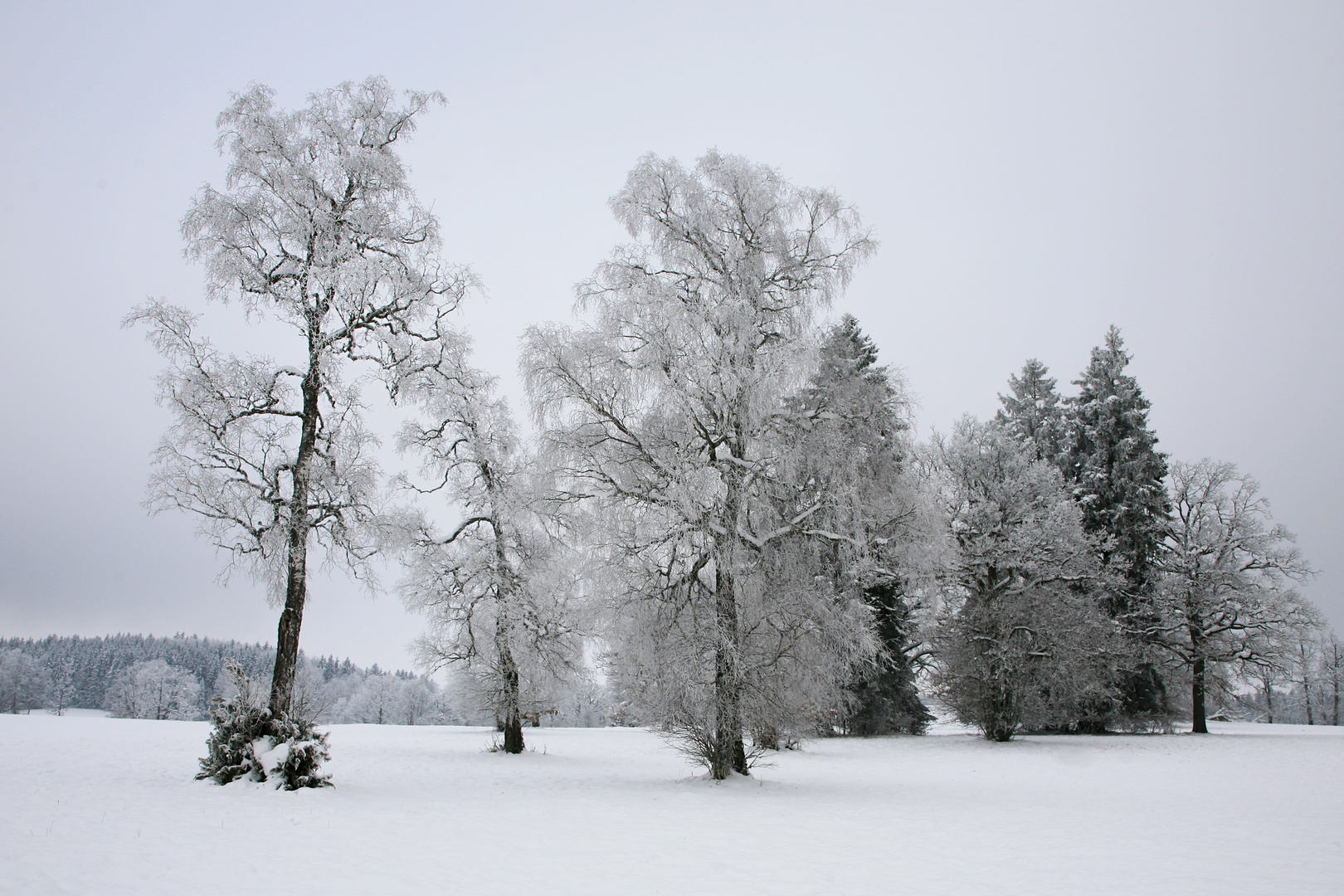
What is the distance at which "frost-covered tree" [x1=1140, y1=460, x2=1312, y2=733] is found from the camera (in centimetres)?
2392

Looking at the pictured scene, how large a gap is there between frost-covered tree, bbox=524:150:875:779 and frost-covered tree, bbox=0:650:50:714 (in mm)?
85763

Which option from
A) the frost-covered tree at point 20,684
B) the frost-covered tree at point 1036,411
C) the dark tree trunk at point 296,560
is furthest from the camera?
the frost-covered tree at point 20,684

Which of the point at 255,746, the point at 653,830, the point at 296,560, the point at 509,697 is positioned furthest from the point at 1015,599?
the point at 255,746

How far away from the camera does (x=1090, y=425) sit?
29250 mm

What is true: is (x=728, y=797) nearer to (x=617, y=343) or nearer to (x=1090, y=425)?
(x=617, y=343)

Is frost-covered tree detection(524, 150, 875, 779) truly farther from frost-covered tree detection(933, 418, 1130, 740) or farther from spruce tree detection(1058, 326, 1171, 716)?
spruce tree detection(1058, 326, 1171, 716)

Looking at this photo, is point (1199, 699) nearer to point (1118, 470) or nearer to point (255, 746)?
point (1118, 470)

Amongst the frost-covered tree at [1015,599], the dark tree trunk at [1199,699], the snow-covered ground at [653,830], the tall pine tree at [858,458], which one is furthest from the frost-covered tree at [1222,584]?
the tall pine tree at [858,458]

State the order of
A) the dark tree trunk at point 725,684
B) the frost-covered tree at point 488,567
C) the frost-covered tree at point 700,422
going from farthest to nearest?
the frost-covered tree at point 488,567, the frost-covered tree at point 700,422, the dark tree trunk at point 725,684

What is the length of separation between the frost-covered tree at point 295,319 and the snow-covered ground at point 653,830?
3.20m

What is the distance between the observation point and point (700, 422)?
11836 millimetres

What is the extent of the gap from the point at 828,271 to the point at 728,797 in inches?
359

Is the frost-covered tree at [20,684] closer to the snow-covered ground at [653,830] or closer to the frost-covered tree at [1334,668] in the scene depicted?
the snow-covered ground at [653,830]

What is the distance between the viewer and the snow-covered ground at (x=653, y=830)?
5984 mm
